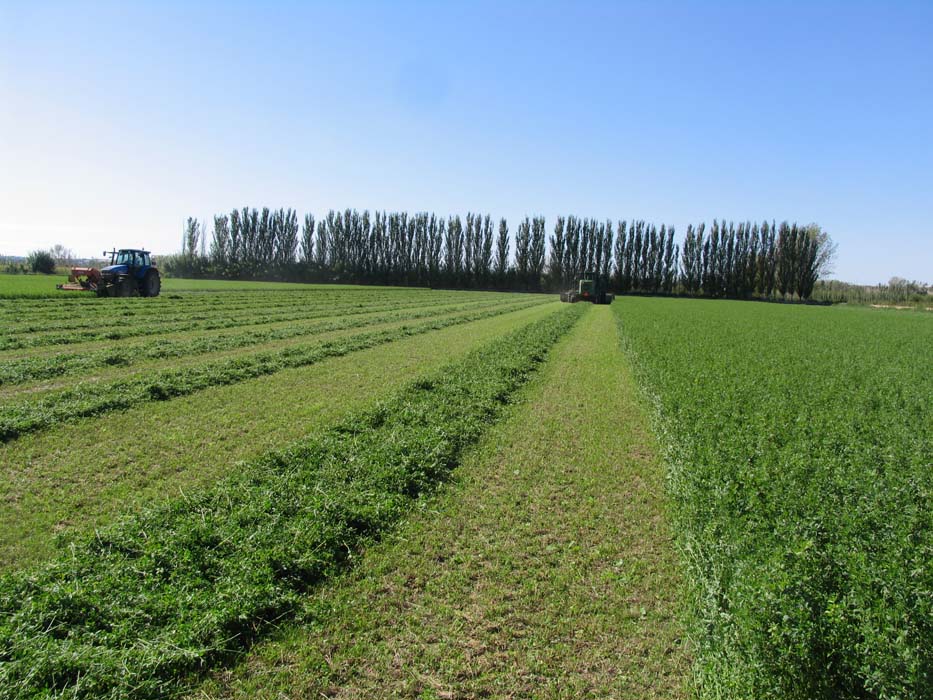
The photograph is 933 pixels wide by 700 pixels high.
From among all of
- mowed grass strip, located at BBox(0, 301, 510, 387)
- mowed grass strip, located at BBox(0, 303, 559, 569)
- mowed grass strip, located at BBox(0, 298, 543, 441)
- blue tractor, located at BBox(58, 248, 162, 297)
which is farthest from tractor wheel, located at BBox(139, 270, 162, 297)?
mowed grass strip, located at BBox(0, 303, 559, 569)

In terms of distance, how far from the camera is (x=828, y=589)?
11.8 feet

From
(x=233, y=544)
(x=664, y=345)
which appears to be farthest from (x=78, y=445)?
(x=664, y=345)

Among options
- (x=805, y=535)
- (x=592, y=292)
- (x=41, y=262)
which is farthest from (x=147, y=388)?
(x=41, y=262)

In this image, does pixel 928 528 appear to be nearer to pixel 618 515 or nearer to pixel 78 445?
pixel 618 515

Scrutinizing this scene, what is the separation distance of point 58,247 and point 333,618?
341 ft

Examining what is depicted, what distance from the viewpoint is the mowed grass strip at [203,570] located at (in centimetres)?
336

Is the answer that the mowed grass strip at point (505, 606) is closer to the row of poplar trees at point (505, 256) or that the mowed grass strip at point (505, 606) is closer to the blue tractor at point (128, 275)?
the blue tractor at point (128, 275)

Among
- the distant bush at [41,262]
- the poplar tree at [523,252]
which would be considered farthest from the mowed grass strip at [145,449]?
the poplar tree at [523,252]

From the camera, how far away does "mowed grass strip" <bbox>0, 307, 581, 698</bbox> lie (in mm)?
3355

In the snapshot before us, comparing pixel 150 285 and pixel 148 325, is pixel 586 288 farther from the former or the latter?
pixel 148 325

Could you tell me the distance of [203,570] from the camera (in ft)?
14.6

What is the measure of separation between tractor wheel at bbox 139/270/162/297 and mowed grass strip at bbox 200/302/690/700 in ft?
103

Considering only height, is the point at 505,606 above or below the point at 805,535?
below

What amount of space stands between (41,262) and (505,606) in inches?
2847
